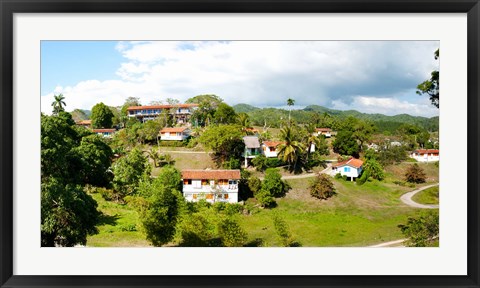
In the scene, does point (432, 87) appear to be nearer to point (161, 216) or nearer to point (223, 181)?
point (161, 216)

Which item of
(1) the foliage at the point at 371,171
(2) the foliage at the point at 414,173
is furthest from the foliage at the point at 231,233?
(1) the foliage at the point at 371,171

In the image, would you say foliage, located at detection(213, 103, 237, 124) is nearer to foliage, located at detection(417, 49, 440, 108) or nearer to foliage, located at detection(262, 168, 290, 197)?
foliage, located at detection(262, 168, 290, 197)

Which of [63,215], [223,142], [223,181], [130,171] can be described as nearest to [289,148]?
[223,142]

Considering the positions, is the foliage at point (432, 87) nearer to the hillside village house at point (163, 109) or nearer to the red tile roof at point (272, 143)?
the hillside village house at point (163, 109)

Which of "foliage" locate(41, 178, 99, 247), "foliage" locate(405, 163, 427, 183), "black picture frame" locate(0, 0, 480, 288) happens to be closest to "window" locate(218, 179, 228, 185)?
"foliage" locate(41, 178, 99, 247)
